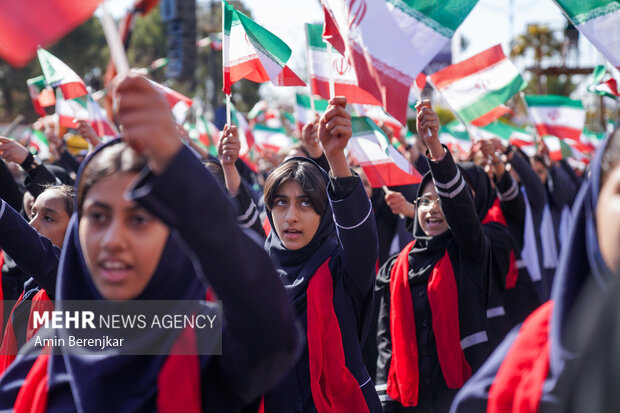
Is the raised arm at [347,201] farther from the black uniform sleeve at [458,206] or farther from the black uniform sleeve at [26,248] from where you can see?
the black uniform sleeve at [26,248]

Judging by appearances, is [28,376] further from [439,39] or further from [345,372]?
[439,39]

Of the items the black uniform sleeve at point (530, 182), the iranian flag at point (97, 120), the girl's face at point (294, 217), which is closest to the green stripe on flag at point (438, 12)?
the girl's face at point (294, 217)

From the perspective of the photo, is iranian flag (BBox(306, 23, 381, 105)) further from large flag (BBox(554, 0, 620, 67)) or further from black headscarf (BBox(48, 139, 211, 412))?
black headscarf (BBox(48, 139, 211, 412))

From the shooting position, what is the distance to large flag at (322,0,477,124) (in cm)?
285

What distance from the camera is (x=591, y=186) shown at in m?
1.41

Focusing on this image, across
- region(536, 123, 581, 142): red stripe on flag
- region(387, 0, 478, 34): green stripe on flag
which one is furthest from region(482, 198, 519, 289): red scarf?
region(536, 123, 581, 142): red stripe on flag

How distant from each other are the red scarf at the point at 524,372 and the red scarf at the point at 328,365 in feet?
3.14

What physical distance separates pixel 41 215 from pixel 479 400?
2341 millimetres

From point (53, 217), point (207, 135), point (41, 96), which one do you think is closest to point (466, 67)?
point (53, 217)

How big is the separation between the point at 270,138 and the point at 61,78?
517cm

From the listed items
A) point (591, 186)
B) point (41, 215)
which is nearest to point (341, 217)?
point (591, 186)

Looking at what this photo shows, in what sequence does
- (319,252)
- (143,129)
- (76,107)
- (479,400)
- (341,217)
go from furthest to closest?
(76,107), (319,252), (341,217), (479,400), (143,129)

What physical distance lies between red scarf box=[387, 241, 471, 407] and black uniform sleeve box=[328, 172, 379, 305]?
85 centimetres

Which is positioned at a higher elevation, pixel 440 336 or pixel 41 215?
pixel 41 215
